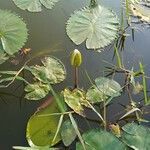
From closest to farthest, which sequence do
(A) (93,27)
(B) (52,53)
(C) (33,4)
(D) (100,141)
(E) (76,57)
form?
(D) (100,141) < (E) (76,57) < (B) (52,53) < (A) (93,27) < (C) (33,4)

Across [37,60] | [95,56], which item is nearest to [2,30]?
[37,60]

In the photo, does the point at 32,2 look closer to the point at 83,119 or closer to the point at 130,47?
the point at 130,47

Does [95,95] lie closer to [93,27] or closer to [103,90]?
[103,90]

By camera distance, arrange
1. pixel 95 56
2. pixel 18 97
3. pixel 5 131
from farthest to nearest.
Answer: pixel 95 56, pixel 18 97, pixel 5 131

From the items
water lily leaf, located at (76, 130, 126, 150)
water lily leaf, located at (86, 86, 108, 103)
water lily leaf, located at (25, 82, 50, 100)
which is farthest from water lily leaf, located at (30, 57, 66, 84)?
water lily leaf, located at (76, 130, 126, 150)

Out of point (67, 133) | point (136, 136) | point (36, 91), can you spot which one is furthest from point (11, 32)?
point (136, 136)

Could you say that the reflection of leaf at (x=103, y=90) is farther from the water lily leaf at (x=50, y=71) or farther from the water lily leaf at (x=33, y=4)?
the water lily leaf at (x=33, y=4)

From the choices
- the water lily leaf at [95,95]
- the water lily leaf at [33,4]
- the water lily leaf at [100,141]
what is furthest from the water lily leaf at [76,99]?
the water lily leaf at [33,4]
